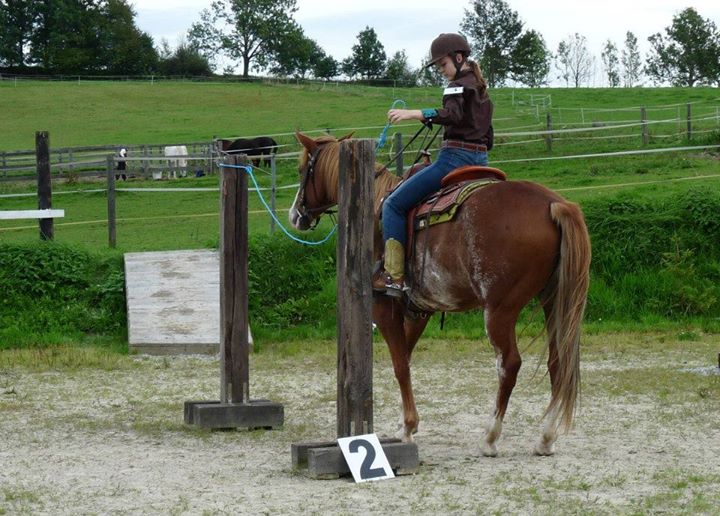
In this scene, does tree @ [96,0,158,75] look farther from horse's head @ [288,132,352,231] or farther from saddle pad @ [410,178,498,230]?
saddle pad @ [410,178,498,230]

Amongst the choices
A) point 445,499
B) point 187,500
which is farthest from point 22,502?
point 445,499

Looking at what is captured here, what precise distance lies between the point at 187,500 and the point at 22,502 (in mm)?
948

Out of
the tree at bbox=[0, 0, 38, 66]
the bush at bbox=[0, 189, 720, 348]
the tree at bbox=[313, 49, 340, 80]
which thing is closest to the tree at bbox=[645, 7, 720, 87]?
the tree at bbox=[313, 49, 340, 80]

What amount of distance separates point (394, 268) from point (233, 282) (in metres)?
1.71

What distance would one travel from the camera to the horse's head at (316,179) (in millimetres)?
9133

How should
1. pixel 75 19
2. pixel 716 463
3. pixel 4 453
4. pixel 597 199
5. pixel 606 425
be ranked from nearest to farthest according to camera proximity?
pixel 716 463 < pixel 4 453 < pixel 606 425 < pixel 597 199 < pixel 75 19

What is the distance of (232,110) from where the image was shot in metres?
55.6

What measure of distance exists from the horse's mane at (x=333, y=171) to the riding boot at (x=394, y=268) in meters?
0.77

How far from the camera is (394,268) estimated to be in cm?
820

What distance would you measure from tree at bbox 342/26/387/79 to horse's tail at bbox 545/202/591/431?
95.9 metres

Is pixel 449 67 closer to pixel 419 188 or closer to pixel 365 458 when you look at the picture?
pixel 419 188

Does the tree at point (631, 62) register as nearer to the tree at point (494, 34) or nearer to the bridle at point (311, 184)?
the tree at point (494, 34)

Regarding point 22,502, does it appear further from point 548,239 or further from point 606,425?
point 606,425

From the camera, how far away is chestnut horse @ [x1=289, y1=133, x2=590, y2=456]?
7598mm
